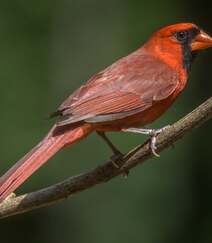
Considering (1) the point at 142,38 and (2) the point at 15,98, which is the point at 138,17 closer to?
(1) the point at 142,38

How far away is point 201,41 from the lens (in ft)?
20.5

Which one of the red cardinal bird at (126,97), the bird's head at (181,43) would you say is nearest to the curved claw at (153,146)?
the red cardinal bird at (126,97)

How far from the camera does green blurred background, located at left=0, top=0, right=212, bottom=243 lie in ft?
A: 24.3

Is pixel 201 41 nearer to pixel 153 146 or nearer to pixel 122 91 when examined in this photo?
pixel 122 91

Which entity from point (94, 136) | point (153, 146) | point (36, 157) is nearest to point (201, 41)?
point (153, 146)

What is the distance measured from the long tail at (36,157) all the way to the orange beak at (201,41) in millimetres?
1256

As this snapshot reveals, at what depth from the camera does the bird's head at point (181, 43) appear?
20.5 feet

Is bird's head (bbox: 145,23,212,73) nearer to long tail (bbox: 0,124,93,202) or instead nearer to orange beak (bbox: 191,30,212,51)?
orange beak (bbox: 191,30,212,51)

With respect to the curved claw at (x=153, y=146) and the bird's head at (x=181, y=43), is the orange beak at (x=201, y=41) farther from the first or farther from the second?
the curved claw at (x=153, y=146)

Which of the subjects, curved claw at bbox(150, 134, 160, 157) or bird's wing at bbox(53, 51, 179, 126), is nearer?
curved claw at bbox(150, 134, 160, 157)

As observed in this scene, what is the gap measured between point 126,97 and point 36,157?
96 centimetres

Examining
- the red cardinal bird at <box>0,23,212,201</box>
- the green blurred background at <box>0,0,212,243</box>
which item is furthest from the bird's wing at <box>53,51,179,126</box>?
the green blurred background at <box>0,0,212,243</box>

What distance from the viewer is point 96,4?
852cm

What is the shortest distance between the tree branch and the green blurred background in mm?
2258
